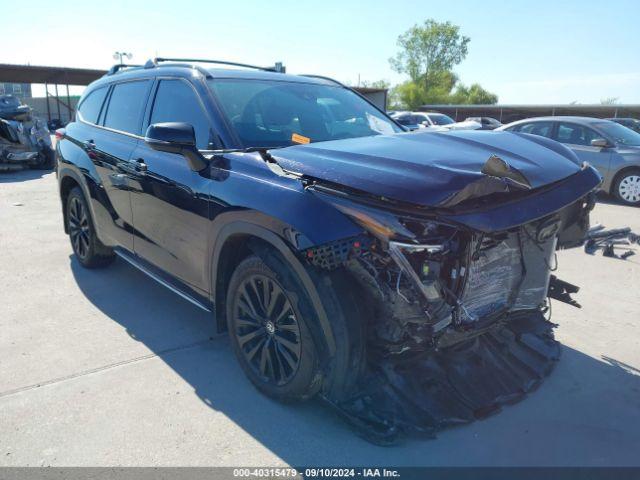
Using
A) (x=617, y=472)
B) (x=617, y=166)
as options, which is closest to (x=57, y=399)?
(x=617, y=472)

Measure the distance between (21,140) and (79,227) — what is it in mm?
10054

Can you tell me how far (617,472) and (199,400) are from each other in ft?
7.42

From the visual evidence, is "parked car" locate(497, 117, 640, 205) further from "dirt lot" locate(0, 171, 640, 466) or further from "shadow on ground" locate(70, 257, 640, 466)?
"shadow on ground" locate(70, 257, 640, 466)

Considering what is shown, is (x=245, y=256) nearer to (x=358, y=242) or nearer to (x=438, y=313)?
(x=358, y=242)

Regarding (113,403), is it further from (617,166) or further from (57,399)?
(617,166)

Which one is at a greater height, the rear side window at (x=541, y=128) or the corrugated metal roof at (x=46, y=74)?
the corrugated metal roof at (x=46, y=74)

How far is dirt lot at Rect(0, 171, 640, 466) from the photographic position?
2586mm

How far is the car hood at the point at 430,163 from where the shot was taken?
92.1 inches

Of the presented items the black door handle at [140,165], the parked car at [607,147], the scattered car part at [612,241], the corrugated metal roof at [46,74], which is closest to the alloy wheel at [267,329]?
the black door handle at [140,165]

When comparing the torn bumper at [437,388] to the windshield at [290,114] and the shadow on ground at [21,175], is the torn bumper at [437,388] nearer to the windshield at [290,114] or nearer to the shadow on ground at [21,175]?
the windshield at [290,114]

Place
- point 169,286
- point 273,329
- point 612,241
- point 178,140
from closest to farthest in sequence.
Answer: point 273,329 → point 178,140 → point 169,286 → point 612,241

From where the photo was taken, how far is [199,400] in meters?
3.05

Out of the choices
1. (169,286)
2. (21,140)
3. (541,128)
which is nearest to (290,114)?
(169,286)

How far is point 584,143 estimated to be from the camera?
10008mm
